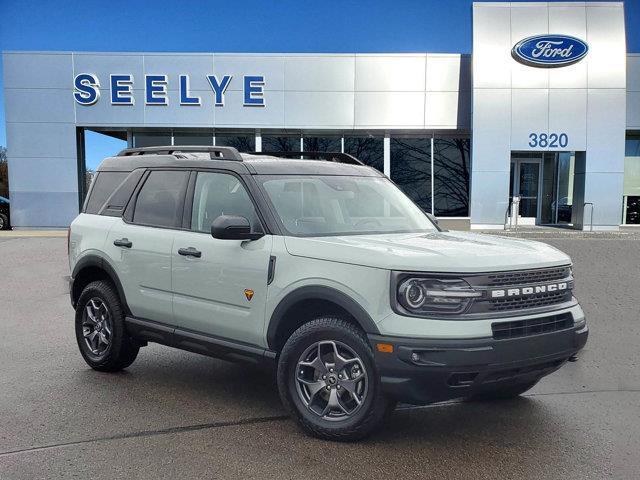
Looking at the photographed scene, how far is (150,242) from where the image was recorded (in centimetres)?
513

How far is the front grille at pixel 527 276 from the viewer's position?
147 inches

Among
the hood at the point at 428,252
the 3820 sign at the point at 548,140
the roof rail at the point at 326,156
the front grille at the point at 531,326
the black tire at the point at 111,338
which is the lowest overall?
the black tire at the point at 111,338

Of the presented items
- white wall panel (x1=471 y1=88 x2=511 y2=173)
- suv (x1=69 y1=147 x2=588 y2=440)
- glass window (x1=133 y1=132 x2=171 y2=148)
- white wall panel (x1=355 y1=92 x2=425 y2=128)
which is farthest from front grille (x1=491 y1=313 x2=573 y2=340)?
glass window (x1=133 y1=132 x2=171 y2=148)

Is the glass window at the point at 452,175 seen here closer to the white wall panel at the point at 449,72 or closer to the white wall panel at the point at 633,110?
the white wall panel at the point at 449,72

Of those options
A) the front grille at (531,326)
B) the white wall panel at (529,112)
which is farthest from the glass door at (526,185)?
the front grille at (531,326)

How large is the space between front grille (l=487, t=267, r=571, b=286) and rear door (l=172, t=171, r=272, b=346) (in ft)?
5.00

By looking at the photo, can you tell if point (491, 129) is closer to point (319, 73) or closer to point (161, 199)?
point (319, 73)

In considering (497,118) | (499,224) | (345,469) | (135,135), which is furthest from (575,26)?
(345,469)

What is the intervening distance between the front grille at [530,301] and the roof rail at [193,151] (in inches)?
88.4

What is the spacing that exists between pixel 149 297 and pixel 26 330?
307 centimetres

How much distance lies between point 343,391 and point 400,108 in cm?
1946

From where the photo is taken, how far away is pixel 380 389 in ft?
12.1

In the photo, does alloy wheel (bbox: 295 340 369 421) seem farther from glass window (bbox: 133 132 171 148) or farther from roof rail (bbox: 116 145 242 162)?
glass window (bbox: 133 132 171 148)

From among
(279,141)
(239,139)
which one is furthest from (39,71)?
(279,141)
